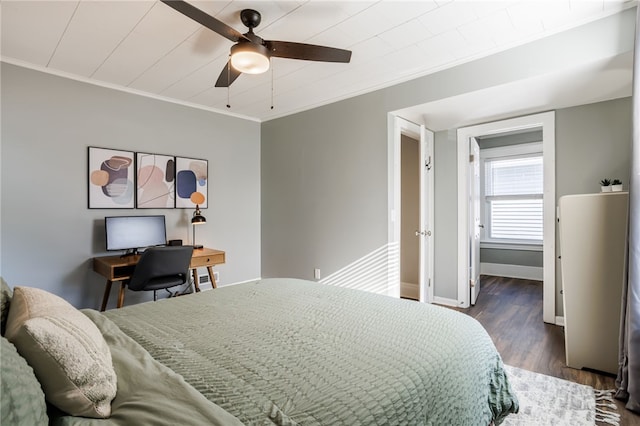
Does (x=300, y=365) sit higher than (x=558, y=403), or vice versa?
(x=300, y=365)

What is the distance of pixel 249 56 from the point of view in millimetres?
1955

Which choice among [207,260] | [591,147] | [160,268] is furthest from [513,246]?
[160,268]

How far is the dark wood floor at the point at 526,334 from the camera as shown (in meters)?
2.19

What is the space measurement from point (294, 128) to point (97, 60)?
6.86 ft

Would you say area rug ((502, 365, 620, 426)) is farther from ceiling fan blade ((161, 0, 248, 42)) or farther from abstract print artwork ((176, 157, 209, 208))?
abstract print artwork ((176, 157, 209, 208))

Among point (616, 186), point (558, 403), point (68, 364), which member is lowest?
point (558, 403)

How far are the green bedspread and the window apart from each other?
175 inches

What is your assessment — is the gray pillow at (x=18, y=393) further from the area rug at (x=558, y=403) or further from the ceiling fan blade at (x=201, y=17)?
the area rug at (x=558, y=403)

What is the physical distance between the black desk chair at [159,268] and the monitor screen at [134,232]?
1.41 feet

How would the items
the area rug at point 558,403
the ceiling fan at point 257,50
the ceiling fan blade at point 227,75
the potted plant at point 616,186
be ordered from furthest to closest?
the potted plant at point 616,186
the ceiling fan blade at point 227,75
the ceiling fan at point 257,50
the area rug at point 558,403

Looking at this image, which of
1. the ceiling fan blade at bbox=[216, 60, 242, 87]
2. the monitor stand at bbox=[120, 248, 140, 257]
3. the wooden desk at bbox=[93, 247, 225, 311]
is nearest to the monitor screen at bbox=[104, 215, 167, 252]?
the monitor stand at bbox=[120, 248, 140, 257]

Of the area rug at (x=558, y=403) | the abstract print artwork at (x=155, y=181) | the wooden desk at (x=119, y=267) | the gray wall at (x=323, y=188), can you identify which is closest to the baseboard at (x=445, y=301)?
the gray wall at (x=323, y=188)

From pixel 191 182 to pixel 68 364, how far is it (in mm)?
3306

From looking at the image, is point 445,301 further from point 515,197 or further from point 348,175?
point 515,197
